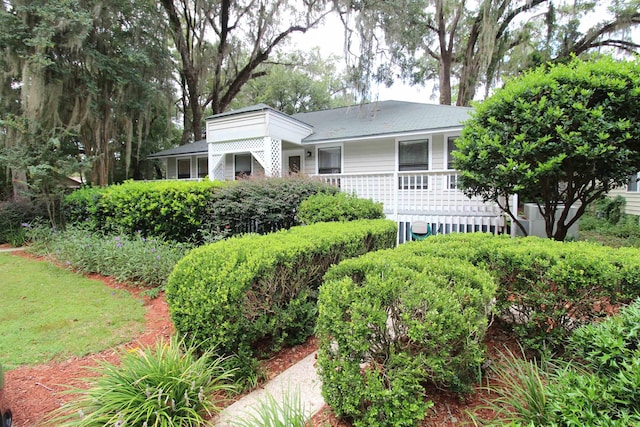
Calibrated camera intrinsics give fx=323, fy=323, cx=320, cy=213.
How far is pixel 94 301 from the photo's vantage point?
4422 millimetres

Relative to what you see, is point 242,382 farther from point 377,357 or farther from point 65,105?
point 65,105

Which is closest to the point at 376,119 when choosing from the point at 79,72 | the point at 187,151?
the point at 187,151

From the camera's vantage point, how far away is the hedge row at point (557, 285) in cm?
221

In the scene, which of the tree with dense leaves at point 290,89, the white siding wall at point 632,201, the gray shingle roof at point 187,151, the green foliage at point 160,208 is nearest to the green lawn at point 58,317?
the green foliage at point 160,208

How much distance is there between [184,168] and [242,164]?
12.9ft

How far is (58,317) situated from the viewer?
386 cm

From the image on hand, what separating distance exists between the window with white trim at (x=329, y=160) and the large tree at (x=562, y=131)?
704 cm

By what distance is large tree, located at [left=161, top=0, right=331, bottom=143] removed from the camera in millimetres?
15266

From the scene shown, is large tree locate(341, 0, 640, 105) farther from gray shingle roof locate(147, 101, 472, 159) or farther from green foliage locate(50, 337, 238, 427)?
green foliage locate(50, 337, 238, 427)

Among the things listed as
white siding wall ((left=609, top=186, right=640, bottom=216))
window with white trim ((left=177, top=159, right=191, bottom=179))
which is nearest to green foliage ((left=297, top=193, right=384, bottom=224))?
white siding wall ((left=609, top=186, right=640, bottom=216))

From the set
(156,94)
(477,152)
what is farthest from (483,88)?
(156,94)

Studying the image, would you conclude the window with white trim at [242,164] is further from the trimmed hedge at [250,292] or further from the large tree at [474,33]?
the trimmed hedge at [250,292]

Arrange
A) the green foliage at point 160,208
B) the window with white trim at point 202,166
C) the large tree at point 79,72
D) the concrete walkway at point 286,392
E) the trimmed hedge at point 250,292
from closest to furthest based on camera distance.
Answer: the concrete walkway at point 286,392
the trimmed hedge at point 250,292
the green foliage at point 160,208
the large tree at point 79,72
the window with white trim at point 202,166

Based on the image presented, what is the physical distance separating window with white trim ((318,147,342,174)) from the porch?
325 centimetres
